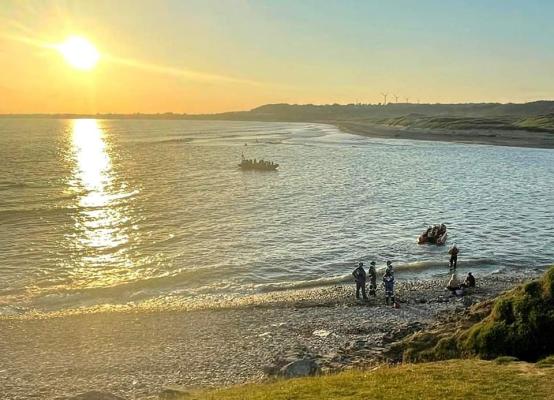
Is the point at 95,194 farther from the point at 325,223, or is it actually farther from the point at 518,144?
the point at 518,144

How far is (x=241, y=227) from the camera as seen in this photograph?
4916 cm

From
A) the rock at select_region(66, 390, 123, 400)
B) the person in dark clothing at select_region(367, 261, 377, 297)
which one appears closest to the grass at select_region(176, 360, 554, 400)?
the rock at select_region(66, 390, 123, 400)

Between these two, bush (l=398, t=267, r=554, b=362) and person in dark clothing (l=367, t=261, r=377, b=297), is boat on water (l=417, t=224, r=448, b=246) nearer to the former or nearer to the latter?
person in dark clothing (l=367, t=261, r=377, b=297)

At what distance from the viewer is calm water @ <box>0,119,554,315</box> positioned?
34062 millimetres

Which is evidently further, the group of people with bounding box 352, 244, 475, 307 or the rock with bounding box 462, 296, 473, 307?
the group of people with bounding box 352, 244, 475, 307

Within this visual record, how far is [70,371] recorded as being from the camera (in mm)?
21344

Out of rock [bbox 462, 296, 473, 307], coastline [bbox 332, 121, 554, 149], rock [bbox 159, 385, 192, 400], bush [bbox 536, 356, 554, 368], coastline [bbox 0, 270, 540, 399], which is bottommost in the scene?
coastline [bbox 0, 270, 540, 399]

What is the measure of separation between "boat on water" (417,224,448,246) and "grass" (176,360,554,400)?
1011 inches

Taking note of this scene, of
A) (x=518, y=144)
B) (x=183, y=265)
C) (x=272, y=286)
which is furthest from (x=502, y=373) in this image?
(x=518, y=144)

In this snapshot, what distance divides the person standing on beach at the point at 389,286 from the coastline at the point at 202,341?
66 cm

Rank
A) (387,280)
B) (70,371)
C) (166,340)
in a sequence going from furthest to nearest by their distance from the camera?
(387,280)
(166,340)
(70,371)

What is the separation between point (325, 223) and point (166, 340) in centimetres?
2784

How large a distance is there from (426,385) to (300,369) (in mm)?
6209

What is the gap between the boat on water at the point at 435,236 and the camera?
137 ft
